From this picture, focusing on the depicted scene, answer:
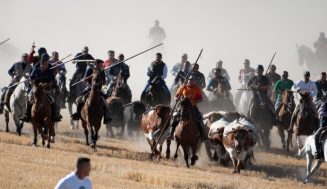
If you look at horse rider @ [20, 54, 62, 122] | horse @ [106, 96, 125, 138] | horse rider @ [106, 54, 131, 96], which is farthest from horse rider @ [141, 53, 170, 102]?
horse rider @ [20, 54, 62, 122]

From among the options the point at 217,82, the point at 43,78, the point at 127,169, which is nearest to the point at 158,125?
the point at 43,78

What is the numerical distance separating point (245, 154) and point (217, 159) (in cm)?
209

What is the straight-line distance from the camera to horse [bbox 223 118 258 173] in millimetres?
22953

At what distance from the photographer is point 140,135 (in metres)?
31.5

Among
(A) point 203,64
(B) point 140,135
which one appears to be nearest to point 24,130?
(B) point 140,135

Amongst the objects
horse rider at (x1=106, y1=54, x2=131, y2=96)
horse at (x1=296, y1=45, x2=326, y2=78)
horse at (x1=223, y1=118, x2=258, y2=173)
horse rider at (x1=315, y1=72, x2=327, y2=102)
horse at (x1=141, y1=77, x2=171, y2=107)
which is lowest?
horse at (x1=223, y1=118, x2=258, y2=173)

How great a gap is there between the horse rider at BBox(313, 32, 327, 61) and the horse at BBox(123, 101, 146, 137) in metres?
51.0

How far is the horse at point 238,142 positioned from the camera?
75.3 feet

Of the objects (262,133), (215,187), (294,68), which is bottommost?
(215,187)

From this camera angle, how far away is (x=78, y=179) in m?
10.5

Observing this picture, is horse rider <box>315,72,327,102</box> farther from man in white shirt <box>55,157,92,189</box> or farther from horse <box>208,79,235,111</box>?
man in white shirt <box>55,157,92,189</box>

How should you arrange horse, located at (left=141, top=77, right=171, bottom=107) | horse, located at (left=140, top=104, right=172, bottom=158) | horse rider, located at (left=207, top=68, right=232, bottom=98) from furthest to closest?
horse rider, located at (left=207, top=68, right=232, bottom=98)
horse, located at (left=141, top=77, right=171, bottom=107)
horse, located at (left=140, top=104, right=172, bottom=158)

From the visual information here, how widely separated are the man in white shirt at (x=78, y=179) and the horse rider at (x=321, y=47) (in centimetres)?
7085

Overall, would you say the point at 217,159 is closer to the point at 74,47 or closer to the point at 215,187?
the point at 215,187
